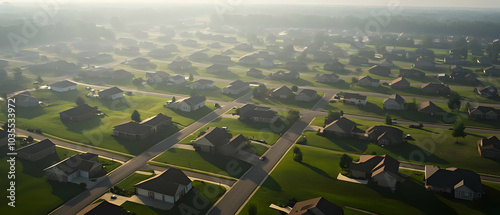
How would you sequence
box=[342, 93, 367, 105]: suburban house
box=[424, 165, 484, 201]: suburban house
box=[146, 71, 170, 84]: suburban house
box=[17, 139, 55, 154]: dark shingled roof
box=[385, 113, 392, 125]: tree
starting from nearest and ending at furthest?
1. box=[424, 165, 484, 201]: suburban house
2. box=[17, 139, 55, 154]: dark shingled roof
3. box=[385, 113, 392, 125]: tree
4. box=[342, 93, 367, 105]: suburban house
5. box=[146, 71, 170, 84]: suburban house

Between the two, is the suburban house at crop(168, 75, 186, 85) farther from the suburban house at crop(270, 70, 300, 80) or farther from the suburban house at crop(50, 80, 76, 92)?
the suburban house at crop(270, 70, 300, 80)

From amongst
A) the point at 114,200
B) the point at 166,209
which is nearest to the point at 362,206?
the point at 166,209

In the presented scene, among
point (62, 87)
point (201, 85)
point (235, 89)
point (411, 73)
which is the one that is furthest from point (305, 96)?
point (62, 87)

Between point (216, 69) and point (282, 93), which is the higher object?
point (282, 93)

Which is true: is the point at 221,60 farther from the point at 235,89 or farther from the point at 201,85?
the point at 235,89

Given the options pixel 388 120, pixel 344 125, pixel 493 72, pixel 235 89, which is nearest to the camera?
pixel 344 125

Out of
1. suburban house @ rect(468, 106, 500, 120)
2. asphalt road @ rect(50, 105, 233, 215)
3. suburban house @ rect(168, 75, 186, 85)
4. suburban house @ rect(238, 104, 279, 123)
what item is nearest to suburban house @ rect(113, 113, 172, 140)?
asphalt road @ rect(50, 105, 233, 215)

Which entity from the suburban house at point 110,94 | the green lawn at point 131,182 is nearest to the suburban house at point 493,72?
the suburban house at point 110,94
